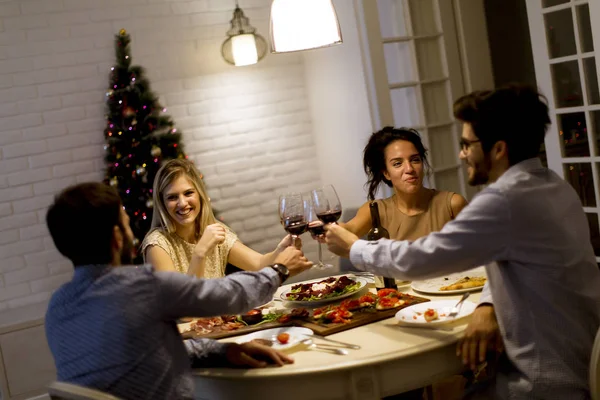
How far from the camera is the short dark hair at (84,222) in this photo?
5.75ft

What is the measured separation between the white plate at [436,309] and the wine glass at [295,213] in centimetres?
43

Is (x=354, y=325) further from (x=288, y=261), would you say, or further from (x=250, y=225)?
(x=250, y=225)

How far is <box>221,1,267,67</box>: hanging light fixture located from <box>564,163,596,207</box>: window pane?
232 centimetres

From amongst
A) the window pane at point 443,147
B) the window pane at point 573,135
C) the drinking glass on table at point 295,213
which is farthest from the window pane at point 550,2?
the drinking glass on table at point 295,213

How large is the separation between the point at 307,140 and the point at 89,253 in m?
4.04

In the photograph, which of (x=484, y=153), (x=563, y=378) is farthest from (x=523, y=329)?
(x=484, y=153)

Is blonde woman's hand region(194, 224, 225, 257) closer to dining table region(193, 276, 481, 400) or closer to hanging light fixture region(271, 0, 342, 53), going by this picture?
hanging light fixture region(271, 0, 342, 53)

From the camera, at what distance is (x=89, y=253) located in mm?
1781

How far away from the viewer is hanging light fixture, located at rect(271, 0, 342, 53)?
2939 mm

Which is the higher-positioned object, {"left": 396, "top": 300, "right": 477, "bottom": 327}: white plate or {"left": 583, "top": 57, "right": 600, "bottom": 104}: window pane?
{"left": 583, "top": 57, "right": 600, "bottom": 104}: window pane

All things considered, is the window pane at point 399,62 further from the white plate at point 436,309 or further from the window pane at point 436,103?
the white plate at point 436,309

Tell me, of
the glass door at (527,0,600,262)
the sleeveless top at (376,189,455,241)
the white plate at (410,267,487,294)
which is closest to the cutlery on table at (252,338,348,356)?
the white plate at (410,267,487,294)

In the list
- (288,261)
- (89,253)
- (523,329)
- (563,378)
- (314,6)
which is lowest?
(563,378)

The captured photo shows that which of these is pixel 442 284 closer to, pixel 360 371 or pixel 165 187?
pixel 360 371
